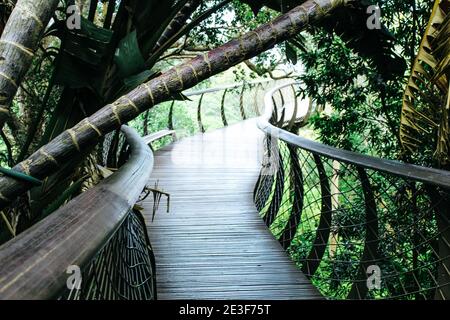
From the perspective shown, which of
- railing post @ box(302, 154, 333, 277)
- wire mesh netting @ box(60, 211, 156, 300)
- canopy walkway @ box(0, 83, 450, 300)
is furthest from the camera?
railing post @ box(302, 154, 333, 277)

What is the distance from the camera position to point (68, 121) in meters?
2.14

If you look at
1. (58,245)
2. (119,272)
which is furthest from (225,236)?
(58,245)

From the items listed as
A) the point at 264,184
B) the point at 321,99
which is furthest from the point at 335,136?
the point at 264,184

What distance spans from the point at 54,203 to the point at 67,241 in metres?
1.10

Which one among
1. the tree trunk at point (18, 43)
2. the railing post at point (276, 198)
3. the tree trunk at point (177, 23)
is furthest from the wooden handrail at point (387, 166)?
the railing post at point (276, 198)

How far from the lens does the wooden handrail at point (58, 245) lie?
641 mm

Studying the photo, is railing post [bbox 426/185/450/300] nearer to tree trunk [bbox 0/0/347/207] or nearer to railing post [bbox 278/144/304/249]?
tree trunk [bbox 0/0/347/207]

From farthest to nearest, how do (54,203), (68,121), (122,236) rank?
(68,121) → (54,203) → (122,236)

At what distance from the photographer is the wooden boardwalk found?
2.59 meters

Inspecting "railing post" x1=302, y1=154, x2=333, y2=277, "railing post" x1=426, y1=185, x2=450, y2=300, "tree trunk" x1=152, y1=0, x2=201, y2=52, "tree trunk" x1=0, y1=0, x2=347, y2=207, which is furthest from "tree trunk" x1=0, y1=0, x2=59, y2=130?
"railing post" x1=302, y1=154, x2=333, y2=277

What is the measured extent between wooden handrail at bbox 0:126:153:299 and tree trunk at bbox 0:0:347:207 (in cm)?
29

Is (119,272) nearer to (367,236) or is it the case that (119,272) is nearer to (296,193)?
(367,236)
